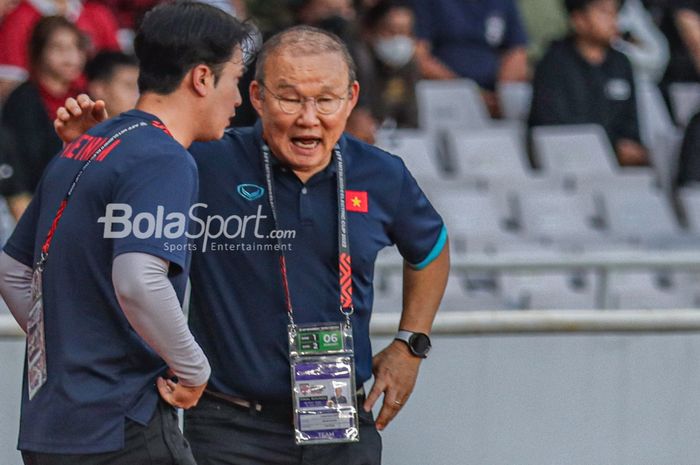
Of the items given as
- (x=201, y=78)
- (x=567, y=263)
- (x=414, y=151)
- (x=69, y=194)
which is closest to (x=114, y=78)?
(x=414, y=151)

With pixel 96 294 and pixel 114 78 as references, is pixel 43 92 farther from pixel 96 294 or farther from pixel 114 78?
pixel 96 294

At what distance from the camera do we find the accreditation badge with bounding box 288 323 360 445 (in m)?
3.48

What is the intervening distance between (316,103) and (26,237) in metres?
0.84

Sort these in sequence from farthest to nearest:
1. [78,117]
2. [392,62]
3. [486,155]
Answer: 1. [392,62]
2. [486,155]
3. [78,117]

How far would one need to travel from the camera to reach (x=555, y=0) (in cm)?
1152

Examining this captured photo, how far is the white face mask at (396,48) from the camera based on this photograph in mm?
8055

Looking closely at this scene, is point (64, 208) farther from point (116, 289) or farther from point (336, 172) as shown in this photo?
point (336, 172)

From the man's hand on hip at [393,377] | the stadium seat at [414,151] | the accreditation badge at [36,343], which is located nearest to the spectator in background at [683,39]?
the stadium seat at [414,151]

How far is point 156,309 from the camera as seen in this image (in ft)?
9.30

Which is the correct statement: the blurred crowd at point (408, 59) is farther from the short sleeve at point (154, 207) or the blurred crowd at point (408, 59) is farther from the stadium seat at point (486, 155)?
the short sleeve at point (154, 207)

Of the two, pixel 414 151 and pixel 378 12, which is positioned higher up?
pixel 378 12

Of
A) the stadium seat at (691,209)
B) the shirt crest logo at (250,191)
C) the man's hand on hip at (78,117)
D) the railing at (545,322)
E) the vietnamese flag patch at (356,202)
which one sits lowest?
the railing at (545,322)

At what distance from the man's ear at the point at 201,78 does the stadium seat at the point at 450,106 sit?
5.43 m

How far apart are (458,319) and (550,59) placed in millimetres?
4229
